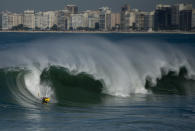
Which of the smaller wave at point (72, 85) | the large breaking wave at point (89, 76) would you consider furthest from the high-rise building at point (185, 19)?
the smaller wave at point (72, 85)

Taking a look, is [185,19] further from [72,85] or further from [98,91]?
[98,91]

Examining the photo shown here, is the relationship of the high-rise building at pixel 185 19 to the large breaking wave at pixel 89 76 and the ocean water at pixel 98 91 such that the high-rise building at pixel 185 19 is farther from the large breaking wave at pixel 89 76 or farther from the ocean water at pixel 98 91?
the large breaking wave at pixel 89 76

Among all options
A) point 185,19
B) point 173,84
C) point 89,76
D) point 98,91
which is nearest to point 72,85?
point 98,91

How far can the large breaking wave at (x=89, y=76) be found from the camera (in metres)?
16.4

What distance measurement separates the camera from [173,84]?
67.7 feet

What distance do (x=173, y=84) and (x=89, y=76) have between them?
14.3 feet

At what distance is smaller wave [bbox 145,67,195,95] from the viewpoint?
61.6 ft

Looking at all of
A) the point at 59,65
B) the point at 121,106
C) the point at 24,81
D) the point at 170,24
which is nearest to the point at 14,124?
the point at 121,106

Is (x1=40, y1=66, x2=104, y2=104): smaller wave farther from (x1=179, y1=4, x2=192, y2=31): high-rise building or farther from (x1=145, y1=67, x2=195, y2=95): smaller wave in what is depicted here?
(x1=179, y1=4, x2=192, y2=31): high-rise building

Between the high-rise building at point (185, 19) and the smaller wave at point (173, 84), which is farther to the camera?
the high-rise building at point (185, 19)

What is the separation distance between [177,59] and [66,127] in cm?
1749

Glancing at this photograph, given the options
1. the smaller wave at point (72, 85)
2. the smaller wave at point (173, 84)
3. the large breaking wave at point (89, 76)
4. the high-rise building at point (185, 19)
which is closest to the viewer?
the smaller wave at point (72, 85)

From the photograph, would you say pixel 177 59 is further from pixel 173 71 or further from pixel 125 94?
pixel 125 94

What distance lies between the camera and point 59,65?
2017 cm
